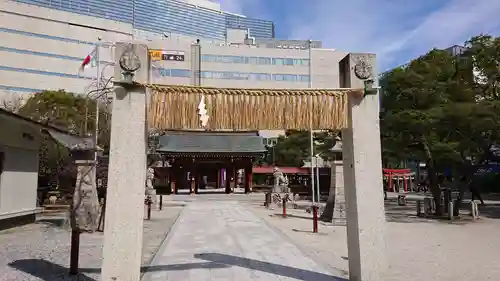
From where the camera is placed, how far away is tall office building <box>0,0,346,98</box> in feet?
211

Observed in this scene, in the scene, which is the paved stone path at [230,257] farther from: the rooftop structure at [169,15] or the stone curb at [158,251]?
the rooftop structure at [169,15]

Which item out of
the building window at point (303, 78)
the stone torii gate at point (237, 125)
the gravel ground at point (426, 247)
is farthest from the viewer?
the building window at point (303, 78)

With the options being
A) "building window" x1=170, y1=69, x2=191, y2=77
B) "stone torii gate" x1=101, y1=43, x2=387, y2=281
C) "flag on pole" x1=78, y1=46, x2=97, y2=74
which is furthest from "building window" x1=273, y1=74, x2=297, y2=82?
"stone torii gate" x1=101, y1=43, x2=387, y2=281

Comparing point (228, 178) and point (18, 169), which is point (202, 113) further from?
point (228, 178)

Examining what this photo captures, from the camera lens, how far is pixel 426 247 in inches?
456

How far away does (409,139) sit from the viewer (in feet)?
68.8

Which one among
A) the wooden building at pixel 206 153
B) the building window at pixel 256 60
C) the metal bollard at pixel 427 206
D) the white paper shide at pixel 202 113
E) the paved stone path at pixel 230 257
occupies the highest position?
the building window at pixel 256 60

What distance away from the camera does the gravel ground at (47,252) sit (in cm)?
751

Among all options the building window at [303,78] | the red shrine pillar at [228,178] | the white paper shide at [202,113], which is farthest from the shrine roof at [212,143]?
the building window at [303,78]

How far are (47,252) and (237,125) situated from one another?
21.0ft

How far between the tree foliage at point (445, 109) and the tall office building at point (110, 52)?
2725 cm

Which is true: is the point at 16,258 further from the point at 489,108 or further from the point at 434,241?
the point at 489,108

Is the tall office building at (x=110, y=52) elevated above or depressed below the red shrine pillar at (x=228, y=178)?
above

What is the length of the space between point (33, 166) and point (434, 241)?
1434cm
